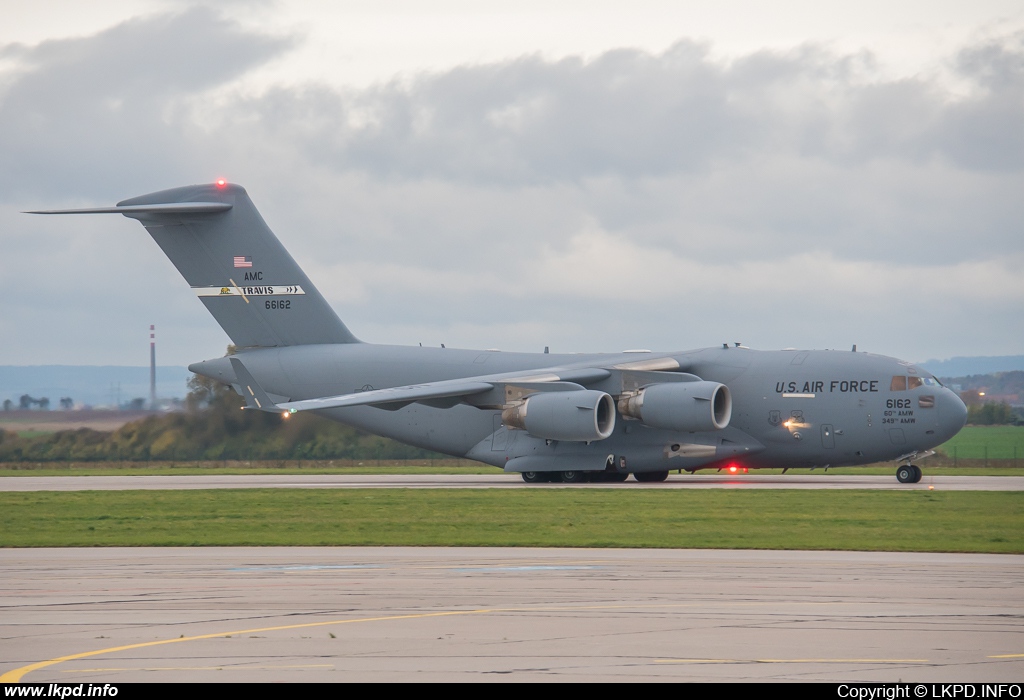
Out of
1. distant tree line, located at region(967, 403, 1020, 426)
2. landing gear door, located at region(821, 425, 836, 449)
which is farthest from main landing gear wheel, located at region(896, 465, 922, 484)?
distant tree line, located at region(967, 403, 1020, 426)

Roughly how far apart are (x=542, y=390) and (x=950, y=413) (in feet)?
32.6

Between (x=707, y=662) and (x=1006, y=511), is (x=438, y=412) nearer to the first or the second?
(x=1006, y=511)

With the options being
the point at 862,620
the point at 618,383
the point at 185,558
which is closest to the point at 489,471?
the point at 618,383

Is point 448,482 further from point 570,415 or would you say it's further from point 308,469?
point 308,469

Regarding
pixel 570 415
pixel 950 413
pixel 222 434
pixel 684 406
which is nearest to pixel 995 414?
pixel 950 413

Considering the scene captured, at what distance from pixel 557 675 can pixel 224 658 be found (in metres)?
2.26

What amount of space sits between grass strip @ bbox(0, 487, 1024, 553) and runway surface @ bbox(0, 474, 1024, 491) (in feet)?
10.4

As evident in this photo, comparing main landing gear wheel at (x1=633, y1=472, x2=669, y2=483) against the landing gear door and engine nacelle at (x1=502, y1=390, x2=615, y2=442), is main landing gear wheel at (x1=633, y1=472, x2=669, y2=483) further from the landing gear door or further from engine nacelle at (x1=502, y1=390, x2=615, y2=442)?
the landing gear door

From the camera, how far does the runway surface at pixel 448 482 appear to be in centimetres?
3119

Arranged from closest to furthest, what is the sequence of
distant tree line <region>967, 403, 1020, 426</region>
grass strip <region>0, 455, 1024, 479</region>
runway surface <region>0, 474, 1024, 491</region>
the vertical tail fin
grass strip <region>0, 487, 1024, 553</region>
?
grass strip <region>0, 487, 1024, 553</region>
runway surface <region>0, 474, 1024, 491</region>
the vertical tail fin
grass strip <region>0, 455, 1024, 479</region>
distant tree line <region>967, 403, 1020, 426</region>

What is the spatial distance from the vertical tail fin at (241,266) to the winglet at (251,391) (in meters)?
3.49

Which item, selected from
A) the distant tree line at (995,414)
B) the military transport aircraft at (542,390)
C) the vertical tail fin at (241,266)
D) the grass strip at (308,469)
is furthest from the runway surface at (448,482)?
the distant tree line at (995,414)

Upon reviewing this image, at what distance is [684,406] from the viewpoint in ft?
105

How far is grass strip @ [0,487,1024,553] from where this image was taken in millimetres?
17719
